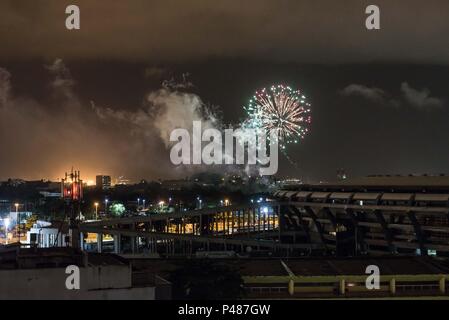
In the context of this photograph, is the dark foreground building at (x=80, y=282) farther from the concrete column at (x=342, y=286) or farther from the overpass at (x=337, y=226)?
the overpass at (x=337, y=226)

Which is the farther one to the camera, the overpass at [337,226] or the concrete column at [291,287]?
the overpass at [337,226]

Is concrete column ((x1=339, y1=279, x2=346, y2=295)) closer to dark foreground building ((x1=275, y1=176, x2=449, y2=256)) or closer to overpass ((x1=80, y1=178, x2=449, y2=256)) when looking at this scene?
dark foreground building ((x1=275, y1=176, x2=449, y2=256))

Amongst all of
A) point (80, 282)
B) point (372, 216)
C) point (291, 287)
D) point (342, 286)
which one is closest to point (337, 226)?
point (372, 216)

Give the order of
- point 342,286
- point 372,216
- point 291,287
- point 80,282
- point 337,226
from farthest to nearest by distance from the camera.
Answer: point 337,226 → point 372,216 → point 342,286 → point 291,287 → point 80,282

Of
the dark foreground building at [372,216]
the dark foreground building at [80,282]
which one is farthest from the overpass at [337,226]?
the dark foreground building at [80,282]

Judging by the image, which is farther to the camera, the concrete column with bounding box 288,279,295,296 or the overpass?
the overpass

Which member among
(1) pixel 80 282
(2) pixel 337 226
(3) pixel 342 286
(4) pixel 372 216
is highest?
(1) pixel 80 282

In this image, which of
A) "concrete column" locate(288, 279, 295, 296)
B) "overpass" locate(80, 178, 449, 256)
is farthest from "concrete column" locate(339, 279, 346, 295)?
"overpass" locate(80, 178, 449, 256)

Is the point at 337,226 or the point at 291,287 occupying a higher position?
the point at 291,287

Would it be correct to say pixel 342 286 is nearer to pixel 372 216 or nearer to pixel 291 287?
pixel 291 287
